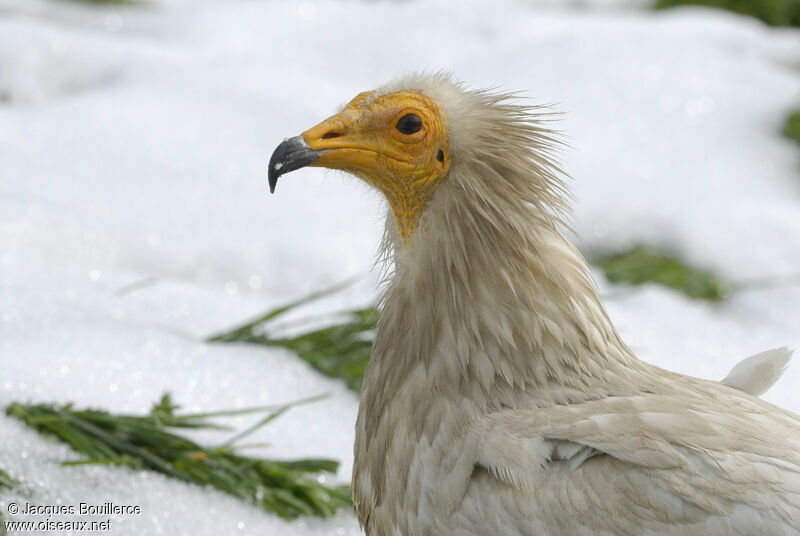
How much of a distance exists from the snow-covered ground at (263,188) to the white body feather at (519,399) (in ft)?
1.53

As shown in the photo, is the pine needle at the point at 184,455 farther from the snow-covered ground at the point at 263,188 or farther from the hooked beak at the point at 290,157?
the hooked beak at the point at 290,157

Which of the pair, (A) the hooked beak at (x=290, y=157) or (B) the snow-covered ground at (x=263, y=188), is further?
(B) the snow-covered ground at (x=263, y=188)

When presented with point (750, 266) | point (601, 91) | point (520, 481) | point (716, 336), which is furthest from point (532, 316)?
point (601, 91)

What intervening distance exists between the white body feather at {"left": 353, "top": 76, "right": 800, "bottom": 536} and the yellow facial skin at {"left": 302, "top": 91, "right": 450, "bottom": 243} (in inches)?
1.7

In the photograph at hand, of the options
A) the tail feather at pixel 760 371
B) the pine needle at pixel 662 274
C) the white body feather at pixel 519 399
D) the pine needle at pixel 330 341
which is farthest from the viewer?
the pine needle at pixel 662 274

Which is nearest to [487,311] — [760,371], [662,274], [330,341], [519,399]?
[519,399]

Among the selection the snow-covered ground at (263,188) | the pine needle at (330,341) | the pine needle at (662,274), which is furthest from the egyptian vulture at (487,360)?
the pine needle at (662,274)

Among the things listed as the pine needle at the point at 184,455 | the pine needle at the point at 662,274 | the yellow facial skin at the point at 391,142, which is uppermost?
the yellow facial skin at the point at 391,142

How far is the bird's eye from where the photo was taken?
93.3 inches

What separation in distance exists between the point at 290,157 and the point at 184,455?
1.09 meters

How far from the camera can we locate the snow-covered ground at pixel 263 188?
132 inches

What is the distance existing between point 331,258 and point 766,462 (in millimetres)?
2831

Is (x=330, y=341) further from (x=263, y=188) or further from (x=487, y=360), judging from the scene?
(x=263, y=188)

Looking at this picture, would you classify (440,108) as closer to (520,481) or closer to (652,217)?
(520,481)
